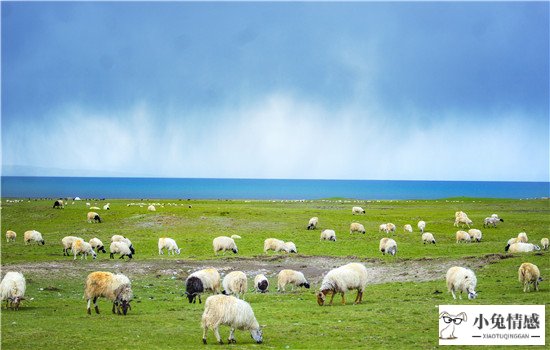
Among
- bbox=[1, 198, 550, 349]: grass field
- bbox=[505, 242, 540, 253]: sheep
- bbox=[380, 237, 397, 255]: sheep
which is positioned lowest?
bbox=[1, 198, 550, 349]: grass field

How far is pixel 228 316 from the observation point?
16875 millimetres

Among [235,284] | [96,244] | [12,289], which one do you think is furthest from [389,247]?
[12,289]

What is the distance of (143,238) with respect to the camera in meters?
50.1

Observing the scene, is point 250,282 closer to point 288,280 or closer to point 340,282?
point 288,280

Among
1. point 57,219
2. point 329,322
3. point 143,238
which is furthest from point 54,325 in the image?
point 57,219

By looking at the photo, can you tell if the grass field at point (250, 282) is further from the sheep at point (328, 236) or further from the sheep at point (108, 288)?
the sheep at point (328, 236)

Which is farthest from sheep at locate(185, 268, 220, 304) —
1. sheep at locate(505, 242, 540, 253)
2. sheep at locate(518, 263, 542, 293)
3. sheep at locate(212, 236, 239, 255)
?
sheep at locate(505, 242, 540, 253)

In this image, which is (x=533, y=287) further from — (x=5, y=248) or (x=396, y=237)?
(x=5, y=248)

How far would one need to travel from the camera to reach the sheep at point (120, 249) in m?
39.1

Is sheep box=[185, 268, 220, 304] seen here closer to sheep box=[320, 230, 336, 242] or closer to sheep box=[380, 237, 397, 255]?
sheep box=[380, 237, 397, 255]

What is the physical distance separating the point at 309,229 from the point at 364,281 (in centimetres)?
3345

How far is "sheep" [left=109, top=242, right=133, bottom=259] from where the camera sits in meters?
39.1

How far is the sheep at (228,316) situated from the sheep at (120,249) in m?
23.7

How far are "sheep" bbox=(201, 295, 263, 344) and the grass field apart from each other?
1.84ft
